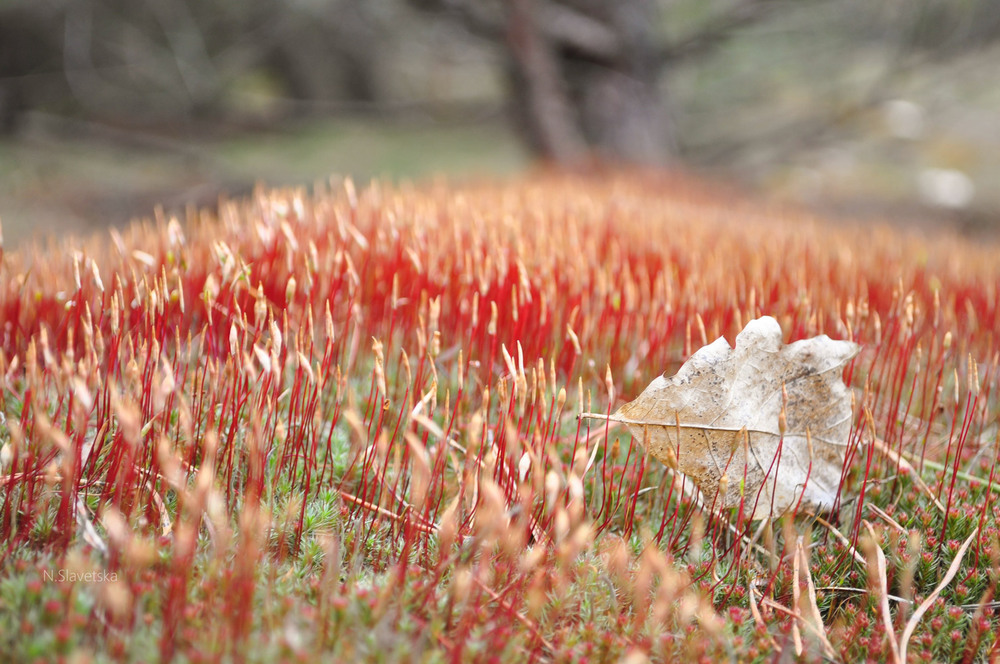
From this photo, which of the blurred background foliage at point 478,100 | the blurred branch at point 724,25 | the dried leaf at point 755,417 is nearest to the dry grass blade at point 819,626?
the dried leaf at point 755,417

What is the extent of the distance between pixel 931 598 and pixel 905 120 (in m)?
14.3

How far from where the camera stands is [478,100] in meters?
10.5

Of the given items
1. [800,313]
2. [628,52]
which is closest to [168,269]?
[800,313]

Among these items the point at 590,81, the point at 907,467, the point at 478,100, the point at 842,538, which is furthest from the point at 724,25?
the point at 842,538

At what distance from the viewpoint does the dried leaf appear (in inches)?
67.6

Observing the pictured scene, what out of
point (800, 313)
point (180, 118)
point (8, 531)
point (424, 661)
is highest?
point (180, 118)

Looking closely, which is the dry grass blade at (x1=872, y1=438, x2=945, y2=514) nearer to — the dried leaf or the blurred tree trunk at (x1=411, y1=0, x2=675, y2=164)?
the dried leaf

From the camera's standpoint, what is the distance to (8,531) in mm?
1463

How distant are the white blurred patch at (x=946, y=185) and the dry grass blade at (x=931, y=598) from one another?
30.3 ft

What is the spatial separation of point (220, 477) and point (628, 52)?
738 centimetres

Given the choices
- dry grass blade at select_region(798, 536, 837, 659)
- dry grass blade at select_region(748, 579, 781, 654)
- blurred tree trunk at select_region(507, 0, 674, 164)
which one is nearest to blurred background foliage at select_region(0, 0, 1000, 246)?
blurred tree trunk at select_region(507, 0, 674, 164)

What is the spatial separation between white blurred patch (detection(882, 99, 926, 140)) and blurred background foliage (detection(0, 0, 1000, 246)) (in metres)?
0.04

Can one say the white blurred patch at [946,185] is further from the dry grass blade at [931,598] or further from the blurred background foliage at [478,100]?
the dry grass blade at [931,598]

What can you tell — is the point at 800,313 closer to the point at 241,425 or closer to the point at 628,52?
the point at 241,425
